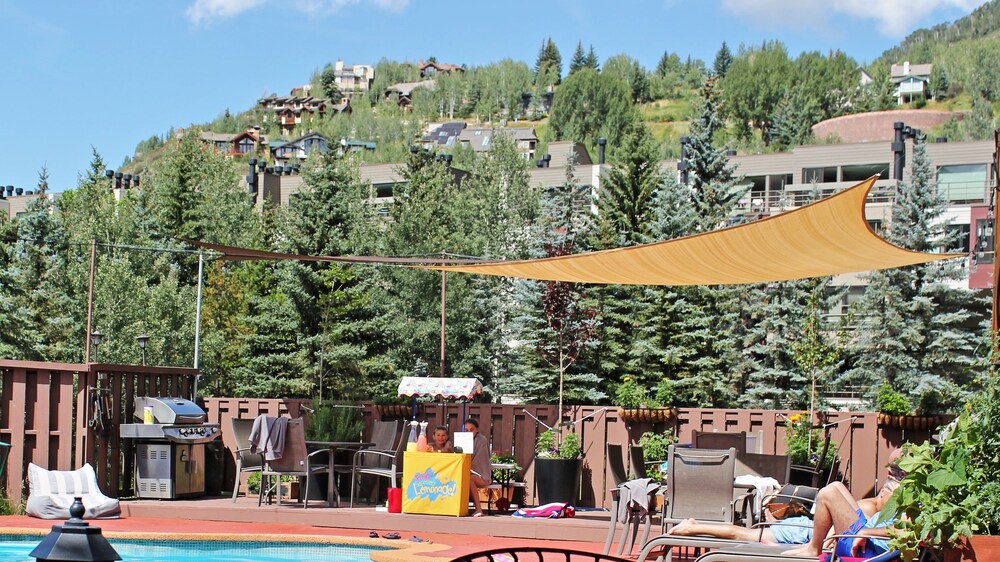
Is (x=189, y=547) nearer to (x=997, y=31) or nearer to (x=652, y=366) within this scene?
(x=652, y=366)

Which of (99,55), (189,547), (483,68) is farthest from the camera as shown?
(483,68)

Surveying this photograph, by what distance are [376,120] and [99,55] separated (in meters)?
83.0

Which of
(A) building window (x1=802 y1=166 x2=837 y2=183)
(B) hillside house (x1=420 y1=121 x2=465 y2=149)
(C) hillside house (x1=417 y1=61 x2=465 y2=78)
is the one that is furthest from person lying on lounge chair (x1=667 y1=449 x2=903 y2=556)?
(C) hillside house (x1=417 y1=61 x2=465 y2=78)

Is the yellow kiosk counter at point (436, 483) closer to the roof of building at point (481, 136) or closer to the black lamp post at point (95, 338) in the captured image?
the black lamp post at point (95, 338)

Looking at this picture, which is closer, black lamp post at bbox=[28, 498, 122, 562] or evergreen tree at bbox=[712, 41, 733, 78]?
black lamp post at bbox=[28, 498, 122, 562]

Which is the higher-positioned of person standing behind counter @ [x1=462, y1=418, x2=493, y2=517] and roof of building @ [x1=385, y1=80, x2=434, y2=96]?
roof of building @ [x1=385, y1=80, x2=434, y2=96]

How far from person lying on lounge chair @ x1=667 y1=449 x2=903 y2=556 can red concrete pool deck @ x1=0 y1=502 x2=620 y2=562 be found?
2.19 meters

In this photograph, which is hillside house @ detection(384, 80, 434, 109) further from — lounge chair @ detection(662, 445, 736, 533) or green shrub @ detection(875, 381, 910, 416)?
lounge chair @ detection(662, 445, 736, 533)

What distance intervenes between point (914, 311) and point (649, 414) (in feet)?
52.4

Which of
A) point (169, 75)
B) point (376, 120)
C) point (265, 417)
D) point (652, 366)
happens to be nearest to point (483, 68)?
point (376, 120)

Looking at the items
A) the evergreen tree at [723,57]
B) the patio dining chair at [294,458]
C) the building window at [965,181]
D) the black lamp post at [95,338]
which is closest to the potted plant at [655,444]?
the patio dining chair at [294,458]

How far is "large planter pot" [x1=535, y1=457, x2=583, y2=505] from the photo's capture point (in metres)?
10.7

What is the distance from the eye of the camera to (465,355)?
29562 mm

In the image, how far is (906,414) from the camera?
397 inches
